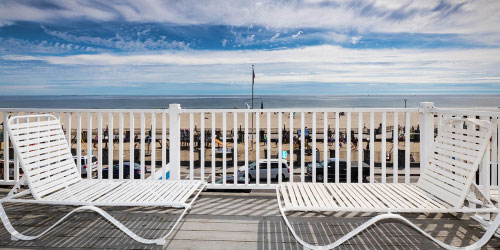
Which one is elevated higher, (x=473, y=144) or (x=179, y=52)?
(x=179, y=52)

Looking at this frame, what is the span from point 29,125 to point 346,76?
90172mm

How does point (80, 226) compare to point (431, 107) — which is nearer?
point (80, 226)

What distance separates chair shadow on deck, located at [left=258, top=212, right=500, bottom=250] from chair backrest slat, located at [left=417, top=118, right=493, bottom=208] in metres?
0.32

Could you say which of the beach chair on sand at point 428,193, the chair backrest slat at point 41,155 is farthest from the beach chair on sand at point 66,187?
the beach chair on sand at point 428,193

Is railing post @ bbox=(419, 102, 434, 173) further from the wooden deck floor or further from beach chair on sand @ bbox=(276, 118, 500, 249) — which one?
the wooden deck floor

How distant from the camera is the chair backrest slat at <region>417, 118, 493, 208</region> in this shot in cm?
192

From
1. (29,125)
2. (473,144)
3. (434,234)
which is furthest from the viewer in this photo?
(29,125)

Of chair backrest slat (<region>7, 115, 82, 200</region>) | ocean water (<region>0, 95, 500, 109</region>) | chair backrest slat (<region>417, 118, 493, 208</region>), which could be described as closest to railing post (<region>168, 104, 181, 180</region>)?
chair backrest slat (<region>7, 115, 82, 200</region>)

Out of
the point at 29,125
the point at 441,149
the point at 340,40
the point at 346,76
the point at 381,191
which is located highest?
the point at 340,40

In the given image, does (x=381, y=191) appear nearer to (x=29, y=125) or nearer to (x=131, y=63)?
(x=29, y=125)

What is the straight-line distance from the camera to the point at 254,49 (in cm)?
6856

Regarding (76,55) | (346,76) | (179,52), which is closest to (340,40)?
(346,76)

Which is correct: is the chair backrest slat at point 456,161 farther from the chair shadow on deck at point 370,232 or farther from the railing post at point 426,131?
the railing post at point 426,131

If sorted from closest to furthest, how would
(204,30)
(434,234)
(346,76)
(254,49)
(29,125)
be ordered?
(434,234) → (29,125) → (204,30) → (254,49) → (346,76)
